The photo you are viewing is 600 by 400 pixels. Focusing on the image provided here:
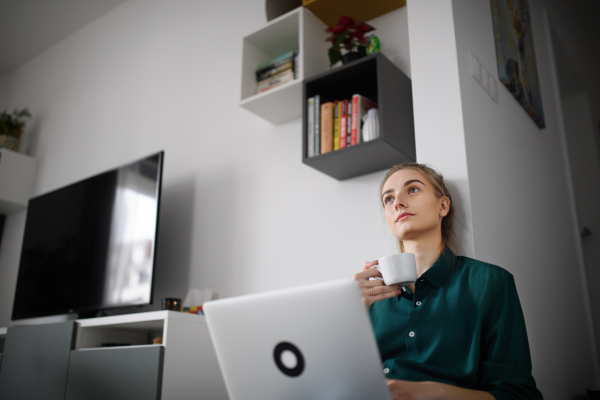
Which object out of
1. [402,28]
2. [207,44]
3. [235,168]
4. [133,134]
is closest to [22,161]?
[133,134]

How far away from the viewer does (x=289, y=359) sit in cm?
85

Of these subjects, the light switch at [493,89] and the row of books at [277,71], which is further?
the row of books at [277,71]

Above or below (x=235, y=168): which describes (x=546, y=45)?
above

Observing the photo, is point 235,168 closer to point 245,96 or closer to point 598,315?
point 245,96

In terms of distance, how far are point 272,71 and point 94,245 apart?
138 cm

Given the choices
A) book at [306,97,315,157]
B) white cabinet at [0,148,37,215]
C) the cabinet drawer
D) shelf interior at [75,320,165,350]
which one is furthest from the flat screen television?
book at [306,97,315,157]

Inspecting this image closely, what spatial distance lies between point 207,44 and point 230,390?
2.54 meters

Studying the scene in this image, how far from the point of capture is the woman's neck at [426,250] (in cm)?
131

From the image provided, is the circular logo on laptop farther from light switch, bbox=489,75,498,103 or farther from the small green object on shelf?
the small green object on shelf

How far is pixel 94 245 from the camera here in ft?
8.88

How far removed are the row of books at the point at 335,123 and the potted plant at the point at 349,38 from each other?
0.67 feet

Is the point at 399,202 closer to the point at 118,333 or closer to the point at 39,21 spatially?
the point at 118,333

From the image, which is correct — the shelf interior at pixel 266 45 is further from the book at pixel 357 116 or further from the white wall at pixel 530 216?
the white wall at pixel 530 216

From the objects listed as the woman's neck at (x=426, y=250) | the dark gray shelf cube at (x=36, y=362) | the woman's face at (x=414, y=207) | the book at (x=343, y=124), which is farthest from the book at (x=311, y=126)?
the dark gray shelf cube at (x=36, y=362)
